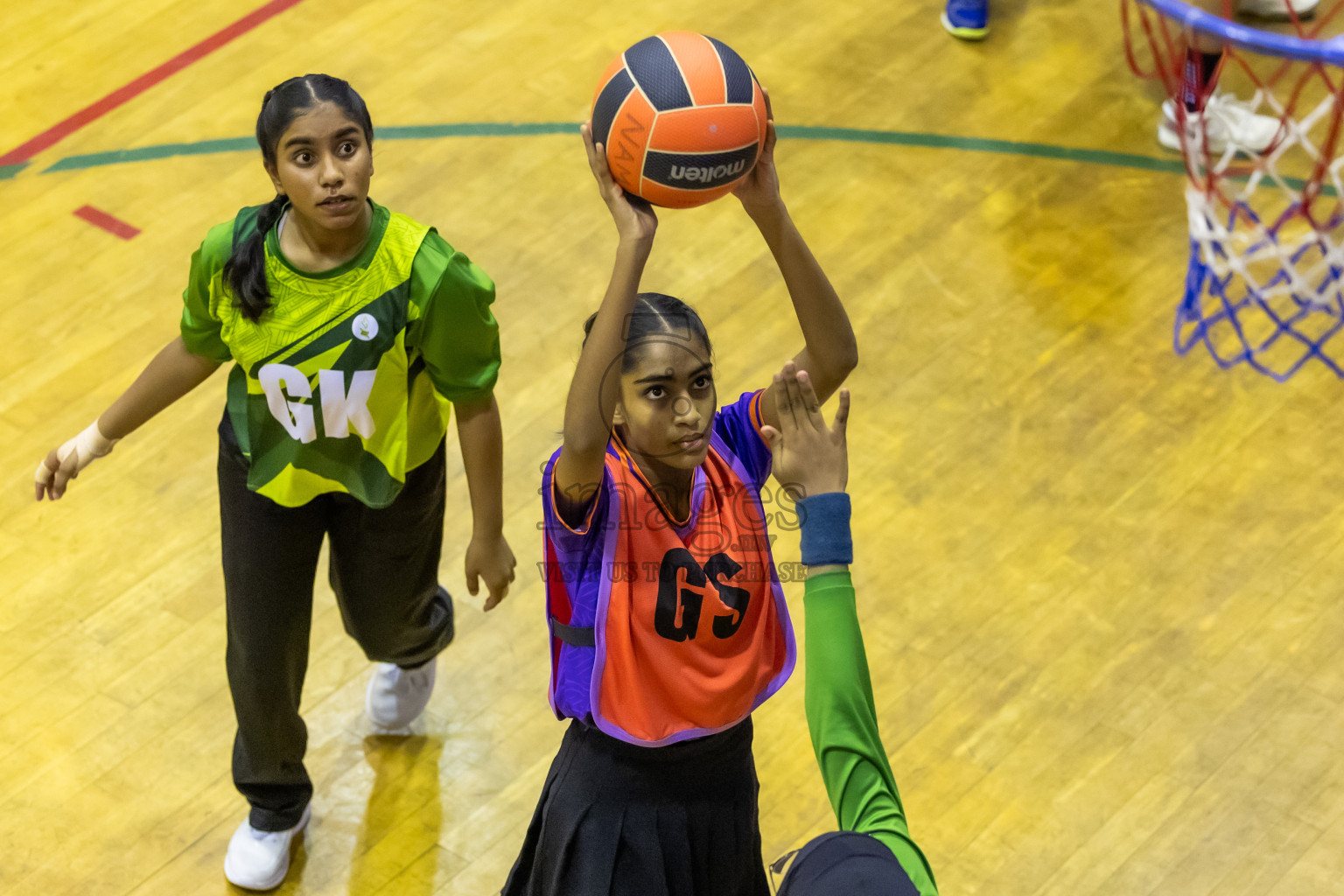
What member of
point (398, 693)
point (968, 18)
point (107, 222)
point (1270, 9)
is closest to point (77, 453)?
point (398, 693)

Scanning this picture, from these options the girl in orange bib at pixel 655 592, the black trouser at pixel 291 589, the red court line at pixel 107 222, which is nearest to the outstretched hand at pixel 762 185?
the girl in orange bib at pixel 655 592

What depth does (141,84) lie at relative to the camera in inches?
225

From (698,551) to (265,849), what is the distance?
150cm

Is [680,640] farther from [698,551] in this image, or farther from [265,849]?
[265,849]

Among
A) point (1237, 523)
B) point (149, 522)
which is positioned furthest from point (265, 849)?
point (1237, 523)

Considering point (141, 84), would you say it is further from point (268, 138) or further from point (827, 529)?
point (827, 529)

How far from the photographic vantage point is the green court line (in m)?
5.32

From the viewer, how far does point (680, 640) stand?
7.68ft

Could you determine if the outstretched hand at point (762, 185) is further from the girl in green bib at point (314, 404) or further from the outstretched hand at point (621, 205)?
the girl in green bib at point (314, 404)

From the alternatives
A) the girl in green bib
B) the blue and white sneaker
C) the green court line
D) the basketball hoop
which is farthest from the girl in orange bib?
the blue and white sneaker

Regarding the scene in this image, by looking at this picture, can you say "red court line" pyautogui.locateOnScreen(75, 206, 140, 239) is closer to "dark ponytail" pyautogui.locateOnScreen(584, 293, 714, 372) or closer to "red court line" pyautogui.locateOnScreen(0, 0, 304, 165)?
"red court line" pyautogui.locateOnScreen(0, 0, 304, 165)

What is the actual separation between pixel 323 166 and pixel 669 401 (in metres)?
0.87

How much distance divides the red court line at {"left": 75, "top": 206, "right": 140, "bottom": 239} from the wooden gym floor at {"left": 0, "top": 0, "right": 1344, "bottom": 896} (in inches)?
1.7

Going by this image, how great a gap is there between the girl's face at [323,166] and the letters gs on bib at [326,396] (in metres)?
0.21
